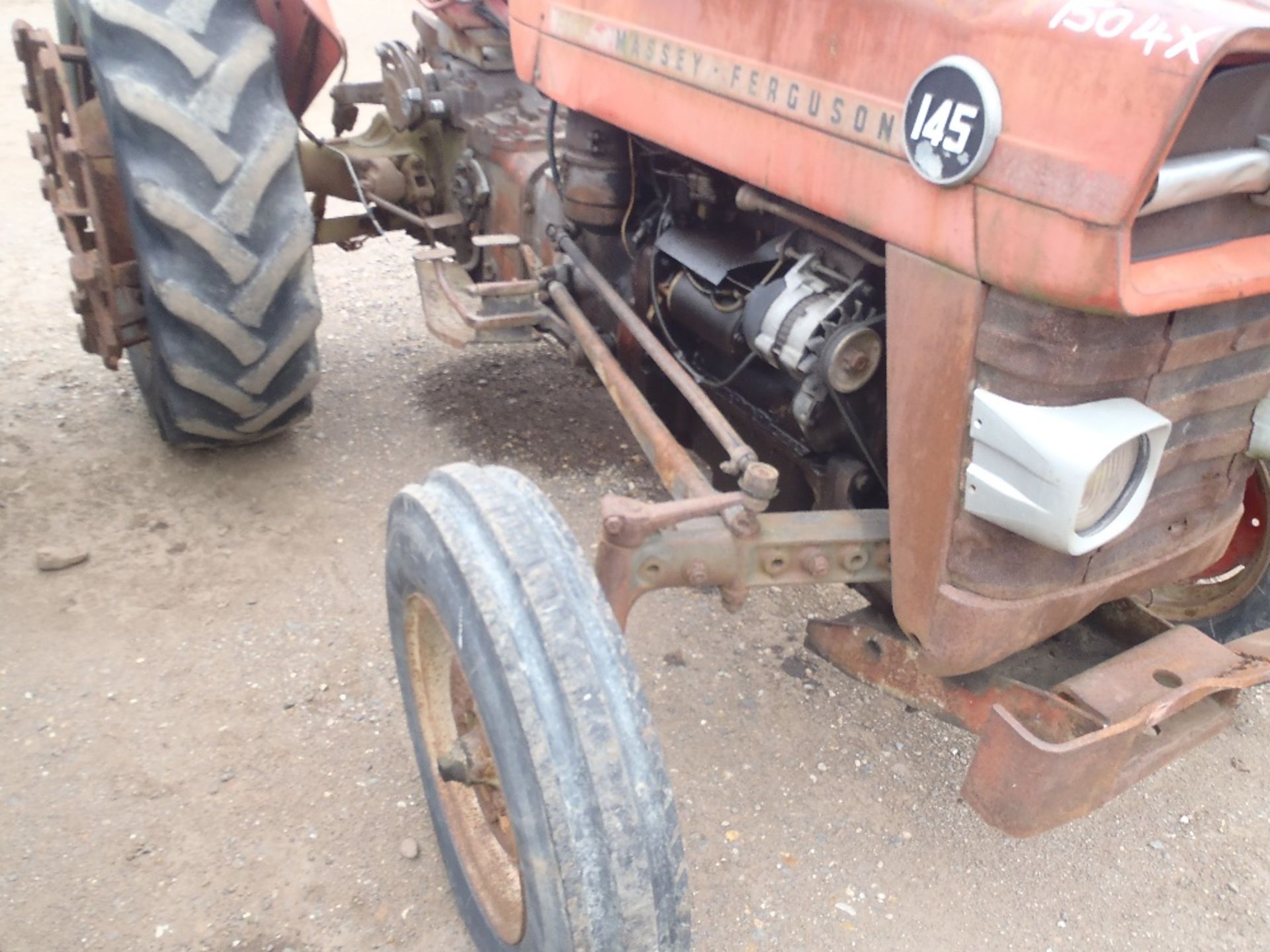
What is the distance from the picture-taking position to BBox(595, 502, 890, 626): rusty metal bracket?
5.83 feet

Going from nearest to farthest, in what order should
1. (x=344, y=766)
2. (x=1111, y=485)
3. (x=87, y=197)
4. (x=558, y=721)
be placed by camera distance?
(x=558, y=721) → (x=1111, y=485) → (x=344, y=766) → (x=87, y=197)

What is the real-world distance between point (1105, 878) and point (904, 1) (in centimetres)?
185

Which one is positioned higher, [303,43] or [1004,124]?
[1004,124]

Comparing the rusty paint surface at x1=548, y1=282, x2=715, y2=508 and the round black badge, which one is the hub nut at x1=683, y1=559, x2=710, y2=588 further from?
the round black badge

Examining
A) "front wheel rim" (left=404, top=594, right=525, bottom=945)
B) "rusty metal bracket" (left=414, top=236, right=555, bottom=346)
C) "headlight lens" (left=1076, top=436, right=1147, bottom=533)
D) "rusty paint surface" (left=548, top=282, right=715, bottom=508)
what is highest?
"headlight lens" (left=1076, top=436, right=1147, bottom=533)

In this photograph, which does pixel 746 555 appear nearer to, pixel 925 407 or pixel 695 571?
pixel 695 571

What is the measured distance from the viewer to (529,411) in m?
3.90

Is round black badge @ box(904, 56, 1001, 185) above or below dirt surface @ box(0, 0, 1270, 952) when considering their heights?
above

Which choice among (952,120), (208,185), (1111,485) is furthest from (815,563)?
(208,185)

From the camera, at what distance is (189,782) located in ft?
7.72

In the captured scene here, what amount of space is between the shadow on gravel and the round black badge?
2088 millimetres

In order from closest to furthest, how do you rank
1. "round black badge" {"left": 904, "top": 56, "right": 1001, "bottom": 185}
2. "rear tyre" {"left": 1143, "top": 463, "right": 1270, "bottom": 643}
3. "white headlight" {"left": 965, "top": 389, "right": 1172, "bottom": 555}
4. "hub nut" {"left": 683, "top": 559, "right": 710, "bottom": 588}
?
1. "round black badge" {"left": 904, "top": 56, "right": 1001, "bottom": 185}
2. "white headlight" {"left": 965, "top": 389, "right": 1172, "bottom": 555}
3. "hub nut" {"left": 683, "top": 559, "right": 710, "bottom": 588}
4. "rear tyre" {"left": 1143, "top": 463, "right": 1270, "bottom": 643}

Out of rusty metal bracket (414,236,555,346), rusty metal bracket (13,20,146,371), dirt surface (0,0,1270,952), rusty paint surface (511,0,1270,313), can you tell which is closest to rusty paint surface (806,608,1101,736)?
dirt surface (0,0,1270,952)

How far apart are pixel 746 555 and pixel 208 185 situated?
1.64 meters
